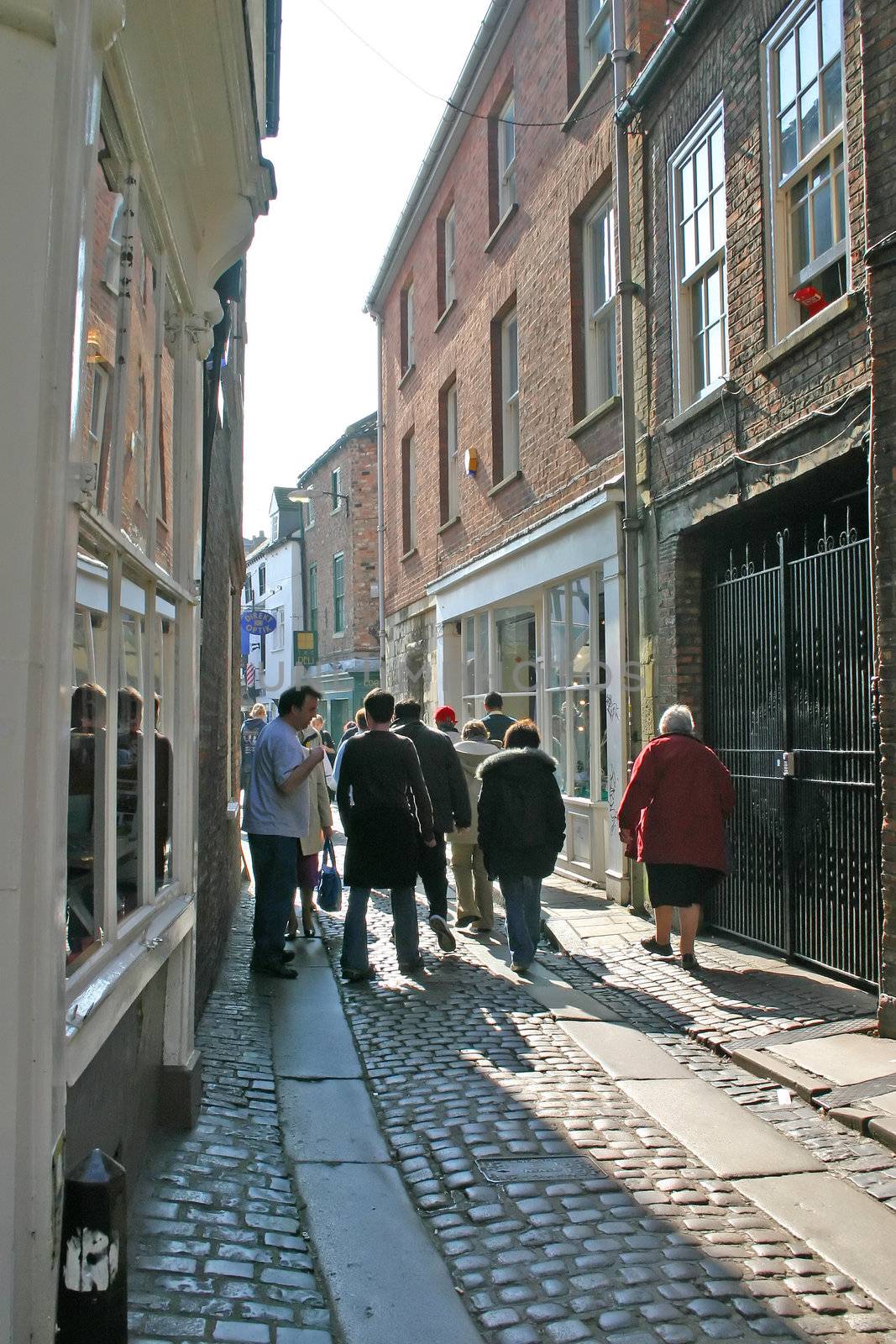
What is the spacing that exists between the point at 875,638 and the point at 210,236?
3762 mm

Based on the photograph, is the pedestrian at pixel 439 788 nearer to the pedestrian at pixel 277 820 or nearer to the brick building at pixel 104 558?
the pedestrian at pixel 277 820

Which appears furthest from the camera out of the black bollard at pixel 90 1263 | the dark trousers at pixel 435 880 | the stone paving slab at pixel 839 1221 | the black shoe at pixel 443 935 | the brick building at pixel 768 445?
the dark trousers at pixel 435 880

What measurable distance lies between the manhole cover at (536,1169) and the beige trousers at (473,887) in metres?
4.60

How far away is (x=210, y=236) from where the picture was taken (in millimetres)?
4559

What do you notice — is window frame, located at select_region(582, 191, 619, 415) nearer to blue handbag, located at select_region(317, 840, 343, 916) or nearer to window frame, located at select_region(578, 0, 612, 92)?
window frame, located at select_region(578, 0, 612, 92)

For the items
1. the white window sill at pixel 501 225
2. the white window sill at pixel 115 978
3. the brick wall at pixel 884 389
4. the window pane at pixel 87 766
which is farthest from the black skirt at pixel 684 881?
the white window sill at pixel 501 225

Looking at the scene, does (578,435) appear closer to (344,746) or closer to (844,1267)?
(344,746)

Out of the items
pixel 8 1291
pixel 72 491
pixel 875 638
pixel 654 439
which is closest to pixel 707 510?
pixel 654 439

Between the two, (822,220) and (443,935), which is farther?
(443,935)

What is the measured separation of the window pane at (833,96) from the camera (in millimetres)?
6840

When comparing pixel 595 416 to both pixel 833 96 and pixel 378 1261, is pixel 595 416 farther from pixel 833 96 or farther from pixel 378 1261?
pixel 378 1261

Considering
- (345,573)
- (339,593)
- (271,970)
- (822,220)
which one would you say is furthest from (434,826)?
(339,593)

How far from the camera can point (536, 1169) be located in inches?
162

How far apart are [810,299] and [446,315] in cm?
996
